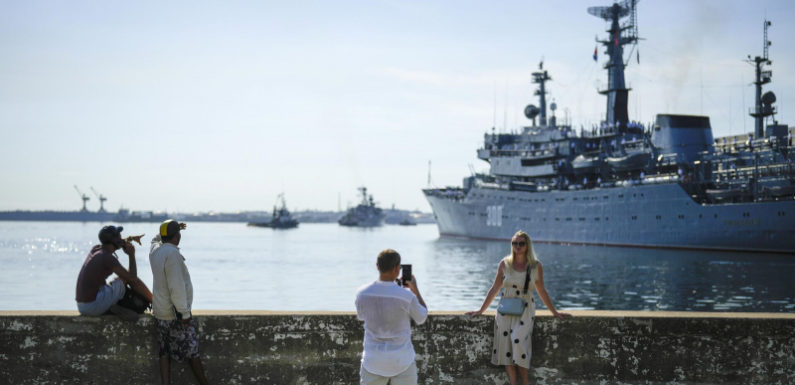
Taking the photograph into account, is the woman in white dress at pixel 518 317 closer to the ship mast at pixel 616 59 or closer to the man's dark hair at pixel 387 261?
the man's dark hair at pixel 387 261

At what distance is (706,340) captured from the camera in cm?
570

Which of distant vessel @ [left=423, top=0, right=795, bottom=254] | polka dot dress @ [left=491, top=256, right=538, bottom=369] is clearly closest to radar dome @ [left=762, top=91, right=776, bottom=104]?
distant vessel @ [left=423, top=0, right=795, bottom=254]

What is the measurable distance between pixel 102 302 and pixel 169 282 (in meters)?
0.70

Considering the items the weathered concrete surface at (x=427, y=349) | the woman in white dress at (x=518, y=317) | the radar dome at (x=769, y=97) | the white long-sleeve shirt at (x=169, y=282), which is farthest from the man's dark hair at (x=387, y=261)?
the radar dome at (x=769, y=97)

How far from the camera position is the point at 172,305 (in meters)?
5.46

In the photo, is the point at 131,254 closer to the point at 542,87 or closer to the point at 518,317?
the point at 518,317

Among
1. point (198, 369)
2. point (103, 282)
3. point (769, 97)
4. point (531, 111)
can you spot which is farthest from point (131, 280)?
point (531, 111)

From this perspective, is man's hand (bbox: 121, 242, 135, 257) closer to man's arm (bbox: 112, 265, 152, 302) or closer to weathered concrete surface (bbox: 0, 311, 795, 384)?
man's arm (bbox: 112, 265, 152, 302)

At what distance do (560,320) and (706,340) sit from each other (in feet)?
3.66

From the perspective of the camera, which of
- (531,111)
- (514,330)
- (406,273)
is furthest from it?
(531,111)

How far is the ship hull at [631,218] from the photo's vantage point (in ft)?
164

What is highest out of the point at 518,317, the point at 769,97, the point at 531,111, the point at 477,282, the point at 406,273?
the point at 531,111

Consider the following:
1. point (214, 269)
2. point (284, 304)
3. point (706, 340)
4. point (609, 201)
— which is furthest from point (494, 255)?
point (706, 340)

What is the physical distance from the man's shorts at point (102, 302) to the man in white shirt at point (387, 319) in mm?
2308
